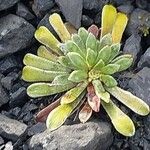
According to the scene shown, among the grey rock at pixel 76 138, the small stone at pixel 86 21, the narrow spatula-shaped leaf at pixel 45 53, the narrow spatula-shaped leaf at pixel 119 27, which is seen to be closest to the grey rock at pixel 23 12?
the narrow spatula-shaped leaf at pixel 45 53

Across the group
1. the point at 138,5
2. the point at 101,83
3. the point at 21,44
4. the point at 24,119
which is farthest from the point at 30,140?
the point at 138,5

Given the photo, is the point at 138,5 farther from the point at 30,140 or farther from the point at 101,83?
the point at 30,140

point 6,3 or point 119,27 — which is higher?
point 6,3

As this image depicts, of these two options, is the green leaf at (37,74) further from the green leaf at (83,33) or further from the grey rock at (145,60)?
the grey rock at (145,60)

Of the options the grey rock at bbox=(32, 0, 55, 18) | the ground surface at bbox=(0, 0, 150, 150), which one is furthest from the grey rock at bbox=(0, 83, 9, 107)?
the grey rock at bbox=(32, 0, 55, 18)

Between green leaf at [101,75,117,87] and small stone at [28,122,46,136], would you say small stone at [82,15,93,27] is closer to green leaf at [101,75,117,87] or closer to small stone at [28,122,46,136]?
green leaf at [101,75,117,87]

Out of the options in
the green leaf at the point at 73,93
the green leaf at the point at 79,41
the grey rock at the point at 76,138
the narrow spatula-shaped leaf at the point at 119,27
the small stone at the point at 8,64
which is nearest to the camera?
the grey rock at the point at 76,138

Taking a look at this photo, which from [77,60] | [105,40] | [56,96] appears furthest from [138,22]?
[56,96]

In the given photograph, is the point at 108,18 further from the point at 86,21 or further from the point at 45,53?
the point at 45,53
